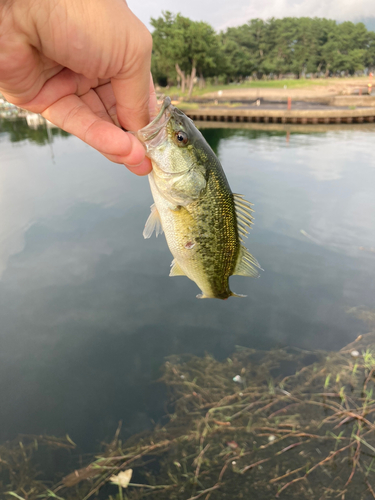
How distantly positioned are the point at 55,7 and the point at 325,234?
10.6 metres

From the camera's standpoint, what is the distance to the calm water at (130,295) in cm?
596

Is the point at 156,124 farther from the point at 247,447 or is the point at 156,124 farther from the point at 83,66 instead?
the point at 247,447

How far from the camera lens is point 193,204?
207 centimetres

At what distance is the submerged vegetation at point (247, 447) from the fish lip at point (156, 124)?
4064 millimetres

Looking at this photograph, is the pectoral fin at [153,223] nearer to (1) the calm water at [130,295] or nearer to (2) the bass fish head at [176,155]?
(2) the bass fish head at [176,155]

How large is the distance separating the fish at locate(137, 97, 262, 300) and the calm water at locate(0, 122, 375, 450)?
4.05m

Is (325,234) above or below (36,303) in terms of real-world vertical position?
above

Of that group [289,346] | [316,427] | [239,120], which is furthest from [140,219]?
[239,120]

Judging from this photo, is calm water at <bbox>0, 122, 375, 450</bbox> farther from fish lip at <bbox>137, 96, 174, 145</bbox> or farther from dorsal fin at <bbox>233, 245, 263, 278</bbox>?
fish lip at <bbox>137, 96, 174, 145</bbox>

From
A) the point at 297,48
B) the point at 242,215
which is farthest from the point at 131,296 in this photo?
the point at 297,48

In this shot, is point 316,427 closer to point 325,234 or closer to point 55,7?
point 55,7

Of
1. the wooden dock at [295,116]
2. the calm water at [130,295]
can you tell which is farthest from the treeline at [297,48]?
the calm water at [130,295]

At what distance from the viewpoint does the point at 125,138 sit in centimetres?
173

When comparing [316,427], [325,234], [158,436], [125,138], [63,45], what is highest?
[63,45]
